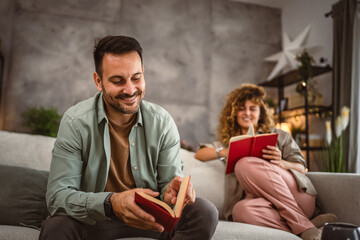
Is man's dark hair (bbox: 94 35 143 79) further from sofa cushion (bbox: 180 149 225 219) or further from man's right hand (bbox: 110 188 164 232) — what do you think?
sofa cushion (bbox: 180 149 225 219)

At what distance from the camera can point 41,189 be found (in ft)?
5.22

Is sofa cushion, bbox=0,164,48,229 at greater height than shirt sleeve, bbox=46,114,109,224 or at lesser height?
lesser

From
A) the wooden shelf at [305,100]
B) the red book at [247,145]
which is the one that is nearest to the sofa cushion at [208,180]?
the red book at [247,145]

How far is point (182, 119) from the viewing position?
4488 mm

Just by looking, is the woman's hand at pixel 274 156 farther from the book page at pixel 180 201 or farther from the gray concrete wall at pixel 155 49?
the gray concrete wall at pixel 155 49

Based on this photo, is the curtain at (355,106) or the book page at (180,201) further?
the curtain at (355,106)

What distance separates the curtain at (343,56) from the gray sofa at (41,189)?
1.78 metres

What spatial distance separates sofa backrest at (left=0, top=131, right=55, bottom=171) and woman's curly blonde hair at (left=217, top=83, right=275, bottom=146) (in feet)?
3.78

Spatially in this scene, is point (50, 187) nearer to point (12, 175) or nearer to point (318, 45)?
point (12, 175)

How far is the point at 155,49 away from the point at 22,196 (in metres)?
3.29

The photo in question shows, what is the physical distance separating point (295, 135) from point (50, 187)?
346 cm

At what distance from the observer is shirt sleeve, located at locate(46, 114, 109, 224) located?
109 centimetres

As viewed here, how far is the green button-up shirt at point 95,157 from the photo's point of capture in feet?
3.63

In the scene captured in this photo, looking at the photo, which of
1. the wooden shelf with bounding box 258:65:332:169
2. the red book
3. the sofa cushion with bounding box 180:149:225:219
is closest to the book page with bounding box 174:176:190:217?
the red book
